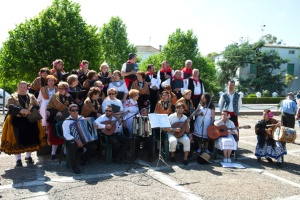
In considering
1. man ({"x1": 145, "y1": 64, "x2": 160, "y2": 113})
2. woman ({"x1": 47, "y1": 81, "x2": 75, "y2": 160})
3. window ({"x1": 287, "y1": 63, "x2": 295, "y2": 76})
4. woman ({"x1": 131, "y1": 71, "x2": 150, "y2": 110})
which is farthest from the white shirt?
window ({"x1": 287, "y1": 63, "x2": 295, "y2": 76})

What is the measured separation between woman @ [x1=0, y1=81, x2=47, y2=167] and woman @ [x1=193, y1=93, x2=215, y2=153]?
3.99 meters

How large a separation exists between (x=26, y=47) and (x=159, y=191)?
51.2ft

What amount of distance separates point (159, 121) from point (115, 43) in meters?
36.0

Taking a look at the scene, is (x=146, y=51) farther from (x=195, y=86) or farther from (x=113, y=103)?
(x=113, y=103)

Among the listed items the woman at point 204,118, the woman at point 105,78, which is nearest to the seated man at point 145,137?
the woman at point 204,118

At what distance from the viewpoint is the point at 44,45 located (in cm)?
1817

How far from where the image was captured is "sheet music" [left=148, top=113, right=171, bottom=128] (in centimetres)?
688

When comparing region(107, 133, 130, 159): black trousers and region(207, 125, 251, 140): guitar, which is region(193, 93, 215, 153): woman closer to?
region(207, 125, 251, 140): guitar

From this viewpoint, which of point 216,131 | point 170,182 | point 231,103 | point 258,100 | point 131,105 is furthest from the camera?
point 258,100

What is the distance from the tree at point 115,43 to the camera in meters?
41.0

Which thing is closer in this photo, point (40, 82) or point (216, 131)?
point (216, 131)

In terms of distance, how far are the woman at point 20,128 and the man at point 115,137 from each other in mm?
1432

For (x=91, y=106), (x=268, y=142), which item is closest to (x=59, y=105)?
(x=91, y=106)

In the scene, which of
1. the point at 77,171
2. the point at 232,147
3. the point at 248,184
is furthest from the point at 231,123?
the point at 77,171
